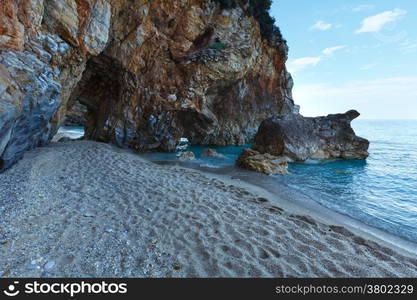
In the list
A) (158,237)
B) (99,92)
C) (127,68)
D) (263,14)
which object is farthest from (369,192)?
(263,14)

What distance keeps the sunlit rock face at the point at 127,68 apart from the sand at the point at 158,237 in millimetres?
2045

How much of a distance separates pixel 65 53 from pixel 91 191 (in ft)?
21.0

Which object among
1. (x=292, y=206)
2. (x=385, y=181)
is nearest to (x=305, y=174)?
(x=385, y=181)

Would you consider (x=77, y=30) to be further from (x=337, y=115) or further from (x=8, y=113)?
(x=337, y=115)

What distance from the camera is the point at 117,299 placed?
A: 217 cm

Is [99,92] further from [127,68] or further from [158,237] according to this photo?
[158,237]

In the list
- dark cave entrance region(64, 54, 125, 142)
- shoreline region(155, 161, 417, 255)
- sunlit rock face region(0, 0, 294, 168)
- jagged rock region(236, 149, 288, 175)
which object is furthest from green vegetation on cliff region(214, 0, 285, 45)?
shoreline region(155, 161, 417, 255)

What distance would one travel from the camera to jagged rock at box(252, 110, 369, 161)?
1597 centimetres

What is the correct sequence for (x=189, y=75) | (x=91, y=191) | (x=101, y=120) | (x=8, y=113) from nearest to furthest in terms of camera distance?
1. (x=8, y=113)
2. (x=91, y=191)
3. (x=101, y=120)
4. (x=189, y=75)

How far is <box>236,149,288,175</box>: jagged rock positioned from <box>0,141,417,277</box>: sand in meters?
5.59

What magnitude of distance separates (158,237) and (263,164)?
8.94m

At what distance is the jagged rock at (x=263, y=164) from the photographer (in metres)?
11.4

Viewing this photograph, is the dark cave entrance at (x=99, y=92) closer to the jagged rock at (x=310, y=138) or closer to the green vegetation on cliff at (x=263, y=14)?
the green vegetation on cliff at (x=263, y=14)

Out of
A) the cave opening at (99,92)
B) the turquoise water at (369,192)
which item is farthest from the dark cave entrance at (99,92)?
the turquoise water at (369,192)
